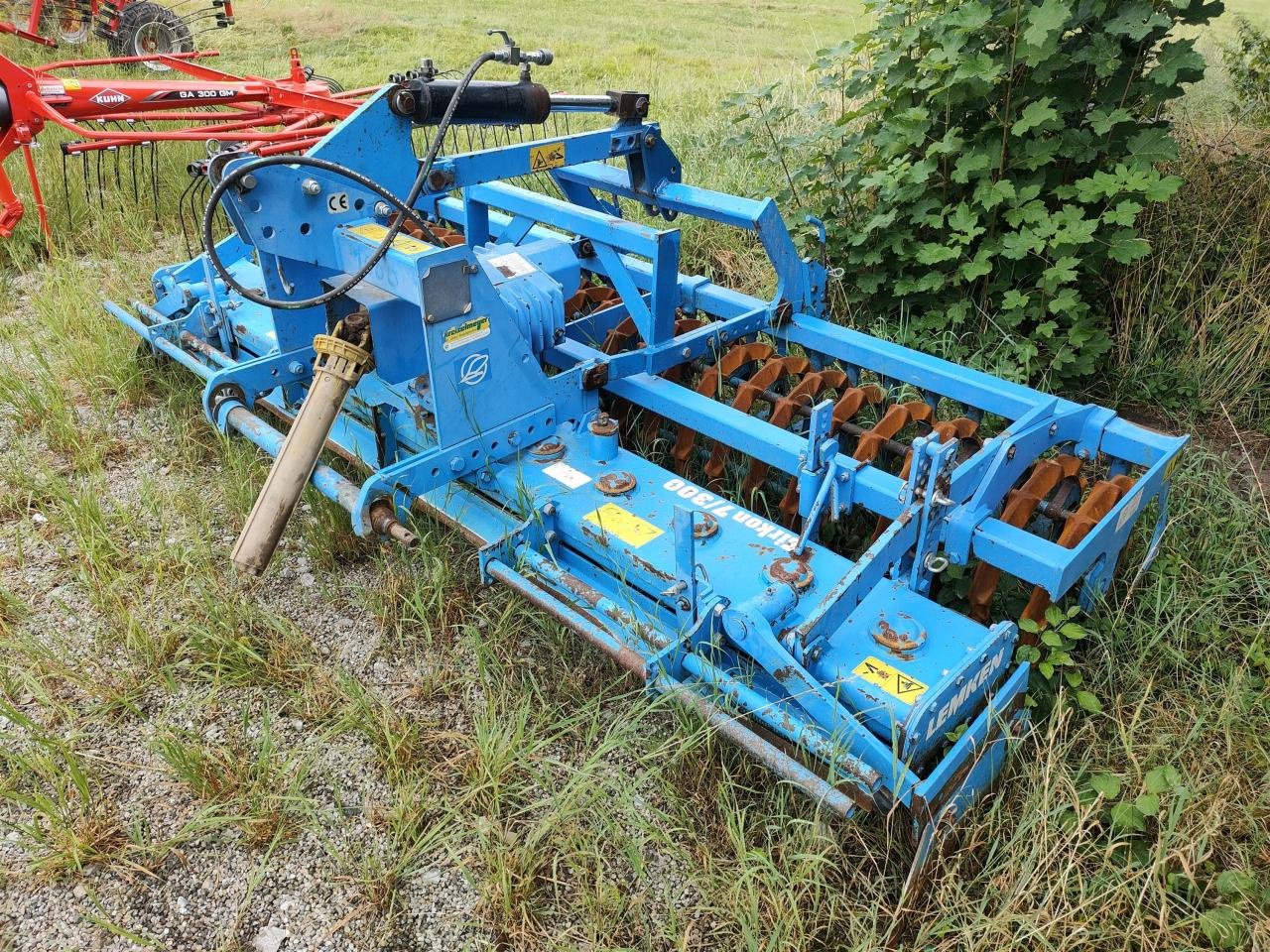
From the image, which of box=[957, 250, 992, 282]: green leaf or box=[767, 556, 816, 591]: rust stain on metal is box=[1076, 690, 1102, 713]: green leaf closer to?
box=[767, 556, 816, 591]: rust stain on metal

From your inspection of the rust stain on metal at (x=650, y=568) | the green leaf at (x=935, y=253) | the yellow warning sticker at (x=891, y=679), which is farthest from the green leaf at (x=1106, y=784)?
the green leaf at (x=935, y=253)

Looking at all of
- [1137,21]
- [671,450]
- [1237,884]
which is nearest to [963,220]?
[1137,21]

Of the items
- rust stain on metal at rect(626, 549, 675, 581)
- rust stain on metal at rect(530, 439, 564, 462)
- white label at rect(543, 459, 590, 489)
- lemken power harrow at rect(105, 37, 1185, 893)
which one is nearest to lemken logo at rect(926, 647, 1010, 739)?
lemken power harrow at rect(105, 37, 1185, 893)

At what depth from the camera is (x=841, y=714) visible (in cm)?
217

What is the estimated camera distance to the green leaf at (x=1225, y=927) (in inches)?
78.0

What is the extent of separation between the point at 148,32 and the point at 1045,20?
10.9 meters

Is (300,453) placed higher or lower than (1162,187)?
lower

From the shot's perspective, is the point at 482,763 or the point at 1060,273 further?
the point at 1060,273

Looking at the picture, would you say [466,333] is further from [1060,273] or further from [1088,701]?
[1060,273]

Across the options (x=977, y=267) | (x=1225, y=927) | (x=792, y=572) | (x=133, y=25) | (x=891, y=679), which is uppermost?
(x=133, y=25)

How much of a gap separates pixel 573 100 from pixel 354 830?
8.26ft

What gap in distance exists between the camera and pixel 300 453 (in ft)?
8.43

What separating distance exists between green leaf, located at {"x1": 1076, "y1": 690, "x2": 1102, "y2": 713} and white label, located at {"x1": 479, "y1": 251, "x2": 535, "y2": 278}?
95.4 inches

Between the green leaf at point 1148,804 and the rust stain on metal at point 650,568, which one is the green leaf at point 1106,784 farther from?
the rust stain on metal at point 650,568
